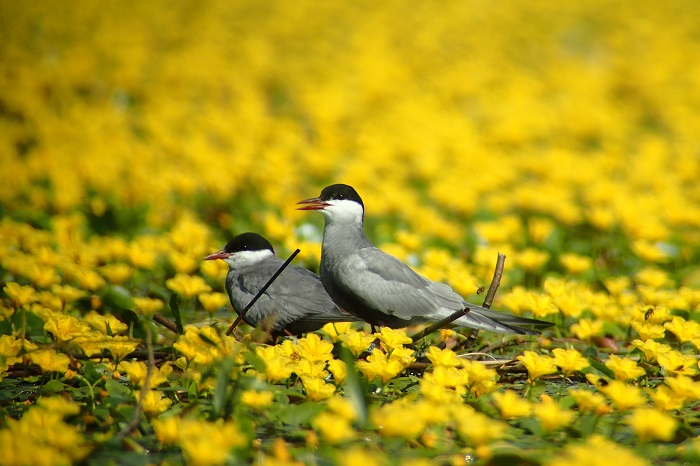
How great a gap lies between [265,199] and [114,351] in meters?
2.90

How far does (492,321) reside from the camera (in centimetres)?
330

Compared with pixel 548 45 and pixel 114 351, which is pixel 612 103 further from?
pixel 114 351

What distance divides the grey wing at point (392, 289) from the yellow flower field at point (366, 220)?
23 centimetres

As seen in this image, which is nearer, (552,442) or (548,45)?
(552,442)

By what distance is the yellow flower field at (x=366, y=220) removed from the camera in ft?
8.06

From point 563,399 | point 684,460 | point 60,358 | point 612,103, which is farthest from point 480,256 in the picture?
point 612,103

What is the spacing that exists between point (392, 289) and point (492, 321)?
43 cm

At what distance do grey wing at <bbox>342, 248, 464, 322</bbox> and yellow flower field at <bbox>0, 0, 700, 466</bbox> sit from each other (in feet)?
0.76

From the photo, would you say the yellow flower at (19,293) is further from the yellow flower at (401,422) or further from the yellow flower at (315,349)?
the yellow flower at (401,422)

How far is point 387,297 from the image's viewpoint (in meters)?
3.45

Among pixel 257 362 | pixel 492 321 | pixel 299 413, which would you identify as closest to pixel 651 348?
pixel 492 321

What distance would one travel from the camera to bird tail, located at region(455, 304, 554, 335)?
10.7 ft

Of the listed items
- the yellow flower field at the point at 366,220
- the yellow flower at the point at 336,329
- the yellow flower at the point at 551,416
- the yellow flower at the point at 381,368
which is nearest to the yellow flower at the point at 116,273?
the yellow flower field at the point at 366,220

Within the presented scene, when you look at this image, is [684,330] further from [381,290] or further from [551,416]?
[381,290]
